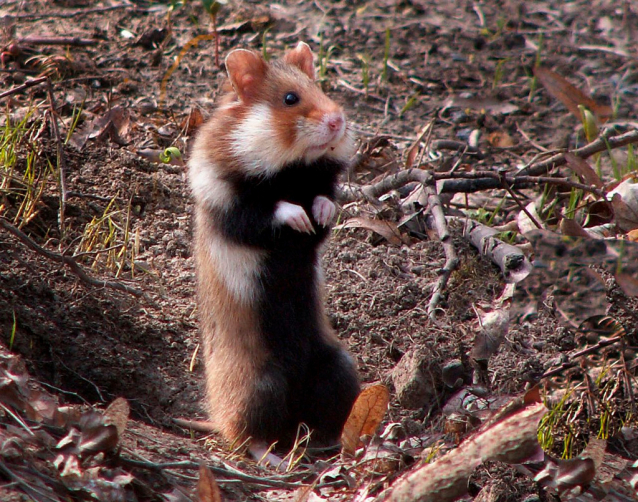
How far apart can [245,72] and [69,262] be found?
1.31 m

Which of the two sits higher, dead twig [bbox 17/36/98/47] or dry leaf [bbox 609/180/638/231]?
dead twig [bbox 17/36/98/47]

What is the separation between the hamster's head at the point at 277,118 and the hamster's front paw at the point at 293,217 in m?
0.18

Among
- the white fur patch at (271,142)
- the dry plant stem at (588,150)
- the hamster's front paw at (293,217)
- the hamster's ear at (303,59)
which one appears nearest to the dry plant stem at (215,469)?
the hamster's front paw at (293,217)

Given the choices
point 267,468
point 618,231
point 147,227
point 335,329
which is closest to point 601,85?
point 618,231

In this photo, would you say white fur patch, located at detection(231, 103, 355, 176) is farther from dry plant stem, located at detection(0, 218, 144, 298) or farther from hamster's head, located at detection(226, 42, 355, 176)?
dry plant stem, located at detection(0, 218, 144, 298)

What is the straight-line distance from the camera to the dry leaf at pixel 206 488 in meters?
2.66

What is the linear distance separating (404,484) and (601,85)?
5.04m

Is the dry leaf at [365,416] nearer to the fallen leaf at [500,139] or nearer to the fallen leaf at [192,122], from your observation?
the fallen leaf at [192,122]

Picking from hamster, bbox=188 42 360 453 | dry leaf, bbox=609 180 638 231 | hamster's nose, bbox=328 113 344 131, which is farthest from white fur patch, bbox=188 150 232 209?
dry leaf, bbox=609 180 638 231

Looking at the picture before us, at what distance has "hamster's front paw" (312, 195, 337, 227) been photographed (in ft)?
12.4

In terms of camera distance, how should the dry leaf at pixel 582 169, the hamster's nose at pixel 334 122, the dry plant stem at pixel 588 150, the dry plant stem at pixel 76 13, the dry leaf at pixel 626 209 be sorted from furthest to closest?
the dry plant stem at pixel 76 13 → the dry plant stem at pixel 588 150 → the dry leaf at pixel 582 169 → the dry leaf at pixel 626 209 → the hamster's nose at pixel 334 122

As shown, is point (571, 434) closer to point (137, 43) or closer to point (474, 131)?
point (474, 131)

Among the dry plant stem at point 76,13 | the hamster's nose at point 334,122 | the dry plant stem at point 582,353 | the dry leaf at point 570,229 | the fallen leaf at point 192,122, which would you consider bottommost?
the dry plant stem at point 582,353

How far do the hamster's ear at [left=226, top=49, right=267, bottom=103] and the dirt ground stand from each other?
1174 millimetres
